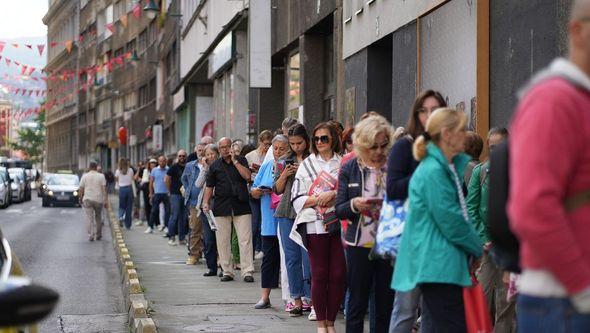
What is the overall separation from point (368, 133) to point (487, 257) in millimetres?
1733

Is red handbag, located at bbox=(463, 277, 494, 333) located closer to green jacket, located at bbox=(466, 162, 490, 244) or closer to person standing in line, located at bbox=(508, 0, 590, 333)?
person standing in line, located at bbox=(508, 0, 590, 333)

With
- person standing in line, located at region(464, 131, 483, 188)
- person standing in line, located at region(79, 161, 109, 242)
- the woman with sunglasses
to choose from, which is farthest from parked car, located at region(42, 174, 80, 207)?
person standing in line, located at region(464, 131, 483, 188)

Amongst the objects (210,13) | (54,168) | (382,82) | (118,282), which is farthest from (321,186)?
(54,168)

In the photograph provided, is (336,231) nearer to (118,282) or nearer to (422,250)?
(422,250)

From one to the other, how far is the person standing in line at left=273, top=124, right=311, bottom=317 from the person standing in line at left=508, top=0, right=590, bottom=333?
7887mm

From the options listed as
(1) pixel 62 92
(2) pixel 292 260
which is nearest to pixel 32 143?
(1) pixel 62 92

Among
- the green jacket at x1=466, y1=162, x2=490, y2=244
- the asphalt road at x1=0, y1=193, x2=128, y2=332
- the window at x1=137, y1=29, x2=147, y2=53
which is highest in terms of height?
the window at x1=137, y1=29, x2=147, y2=53

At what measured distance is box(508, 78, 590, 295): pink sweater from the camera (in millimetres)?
3830

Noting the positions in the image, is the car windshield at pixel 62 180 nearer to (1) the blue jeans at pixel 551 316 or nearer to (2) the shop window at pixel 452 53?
(2) the shop window at pixel 452 53

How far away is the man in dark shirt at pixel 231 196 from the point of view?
1598cm

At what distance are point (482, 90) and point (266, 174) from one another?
7.81ft

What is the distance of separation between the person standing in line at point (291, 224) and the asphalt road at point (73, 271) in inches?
64.6

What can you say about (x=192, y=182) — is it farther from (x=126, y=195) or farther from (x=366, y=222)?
(x=126, y=195)

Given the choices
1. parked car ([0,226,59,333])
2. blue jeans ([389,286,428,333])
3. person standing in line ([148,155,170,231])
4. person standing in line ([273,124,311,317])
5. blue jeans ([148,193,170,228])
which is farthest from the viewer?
blue jeans ([148,193,170,228])
